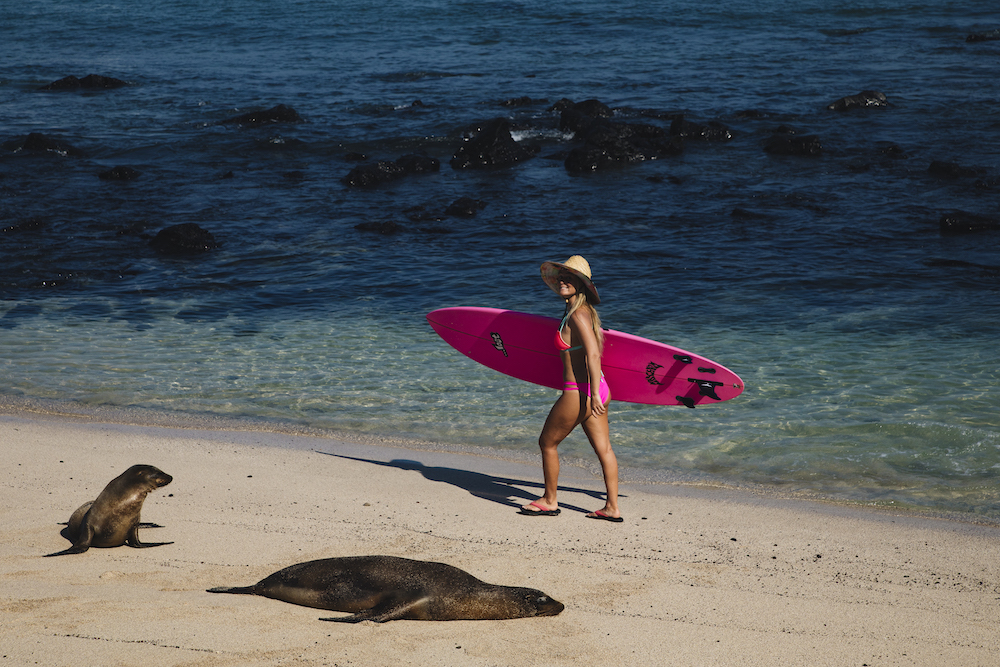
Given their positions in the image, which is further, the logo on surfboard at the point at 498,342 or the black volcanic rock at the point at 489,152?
the black volcanic rock at the point at 489,152

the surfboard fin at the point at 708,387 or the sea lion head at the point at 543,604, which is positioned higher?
the surfboard fin at the point at 708,387

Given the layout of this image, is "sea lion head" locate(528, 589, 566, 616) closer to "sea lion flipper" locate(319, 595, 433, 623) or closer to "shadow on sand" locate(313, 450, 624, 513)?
"sea lion flipper" locate(319, 595, 433, 623)

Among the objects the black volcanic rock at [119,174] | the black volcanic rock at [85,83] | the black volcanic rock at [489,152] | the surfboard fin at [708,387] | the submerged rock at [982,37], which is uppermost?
the submerged rock at [982,37]

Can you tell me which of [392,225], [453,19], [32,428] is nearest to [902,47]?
[453,19]

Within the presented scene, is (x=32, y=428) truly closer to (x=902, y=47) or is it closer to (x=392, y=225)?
(x=392, y=225)

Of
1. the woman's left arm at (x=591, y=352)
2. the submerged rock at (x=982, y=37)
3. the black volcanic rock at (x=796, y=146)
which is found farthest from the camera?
the submerged rock at (x=982, y=37)

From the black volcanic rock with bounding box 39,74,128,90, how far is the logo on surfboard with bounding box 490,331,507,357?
26.7 metres

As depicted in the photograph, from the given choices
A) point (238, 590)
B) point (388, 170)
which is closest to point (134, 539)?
point (238, 590)

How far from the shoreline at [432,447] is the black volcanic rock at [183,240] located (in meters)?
5.91

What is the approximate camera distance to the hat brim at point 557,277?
6.12 m

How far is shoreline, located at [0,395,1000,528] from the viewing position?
7035mm

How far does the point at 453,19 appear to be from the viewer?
142 ft

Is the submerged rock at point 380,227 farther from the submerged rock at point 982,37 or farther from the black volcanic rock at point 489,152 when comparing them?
the submerged rock at point 982,37

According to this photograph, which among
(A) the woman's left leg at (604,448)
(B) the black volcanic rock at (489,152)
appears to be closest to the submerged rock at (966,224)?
(B) the black volcanic rock at (489,152)
